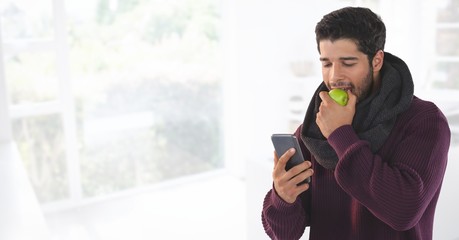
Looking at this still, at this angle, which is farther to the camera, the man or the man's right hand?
the man's right hand

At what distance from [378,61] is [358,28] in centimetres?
10

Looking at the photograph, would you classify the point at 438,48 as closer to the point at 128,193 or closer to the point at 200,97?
the point at 200,97

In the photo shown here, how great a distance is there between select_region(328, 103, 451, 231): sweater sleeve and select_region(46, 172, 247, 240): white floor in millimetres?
2470

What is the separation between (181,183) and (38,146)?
1210mm

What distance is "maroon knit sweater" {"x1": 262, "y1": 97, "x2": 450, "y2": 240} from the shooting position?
3.35 feet

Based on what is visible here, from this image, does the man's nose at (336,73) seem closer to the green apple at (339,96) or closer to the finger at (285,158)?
the green apple at (339,96)

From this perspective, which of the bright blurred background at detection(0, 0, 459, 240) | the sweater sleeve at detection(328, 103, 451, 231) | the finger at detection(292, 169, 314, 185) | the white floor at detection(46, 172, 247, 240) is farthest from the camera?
the bright blurred background at detection(0, 0, 459, 240)

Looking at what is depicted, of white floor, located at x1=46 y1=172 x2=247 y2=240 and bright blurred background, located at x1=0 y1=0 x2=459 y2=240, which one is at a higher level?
bright blurred background, located at x1=0 y1=0 x2=459 y2=240

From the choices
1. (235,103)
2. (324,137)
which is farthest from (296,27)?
(324,137)

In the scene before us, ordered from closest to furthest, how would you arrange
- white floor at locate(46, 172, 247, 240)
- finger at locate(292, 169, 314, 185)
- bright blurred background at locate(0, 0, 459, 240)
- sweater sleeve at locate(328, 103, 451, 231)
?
sweater sleeve at locate(328, 103, 451, 231) < finger at locate(292, 169, 314, 185) < white floor at locate(46, 172, 247, 240) < bright blurred background at locate(0, 0, 459, 240)

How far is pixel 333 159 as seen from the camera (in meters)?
1.13

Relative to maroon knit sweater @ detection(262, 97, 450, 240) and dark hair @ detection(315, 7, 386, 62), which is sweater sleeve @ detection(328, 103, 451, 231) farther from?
dark hair @ detection(315, 7, 386, 62)

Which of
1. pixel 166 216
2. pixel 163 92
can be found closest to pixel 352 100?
pixel 166 216

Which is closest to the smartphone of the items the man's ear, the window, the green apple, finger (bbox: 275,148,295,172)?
finger (bbox: 275,148,295,172)
